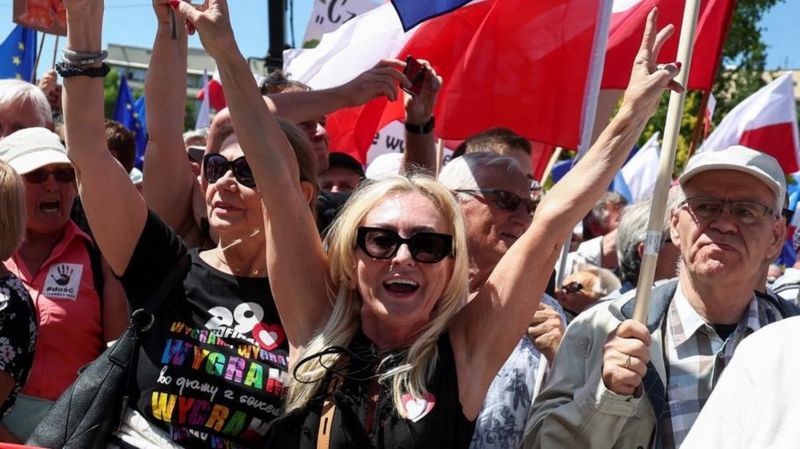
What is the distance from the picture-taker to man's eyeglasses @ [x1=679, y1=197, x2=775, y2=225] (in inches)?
115

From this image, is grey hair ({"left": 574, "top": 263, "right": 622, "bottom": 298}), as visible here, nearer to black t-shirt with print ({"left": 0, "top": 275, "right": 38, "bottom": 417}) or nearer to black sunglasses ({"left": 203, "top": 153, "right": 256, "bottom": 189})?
black sunglasses ({"left": 203, "top": 153, "right": 256, "bottom": 189})

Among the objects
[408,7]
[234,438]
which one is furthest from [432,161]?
[234,438]

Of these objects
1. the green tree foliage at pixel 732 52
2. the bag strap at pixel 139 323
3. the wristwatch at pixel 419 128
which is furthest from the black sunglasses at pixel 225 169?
the green tree foliage at pixel 732 52

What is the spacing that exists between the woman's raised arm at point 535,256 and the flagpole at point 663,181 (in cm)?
10

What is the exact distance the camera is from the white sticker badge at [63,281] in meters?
3.49

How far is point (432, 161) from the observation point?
161 inches

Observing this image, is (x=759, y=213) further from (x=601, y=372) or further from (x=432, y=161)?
Answer: (x=432, y=161)

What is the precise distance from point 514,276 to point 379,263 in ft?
1.11

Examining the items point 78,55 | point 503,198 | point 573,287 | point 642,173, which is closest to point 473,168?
point 503,198

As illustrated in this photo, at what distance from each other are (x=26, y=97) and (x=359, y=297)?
8.38 feet

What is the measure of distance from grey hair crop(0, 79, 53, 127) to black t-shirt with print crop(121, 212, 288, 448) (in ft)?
6.63

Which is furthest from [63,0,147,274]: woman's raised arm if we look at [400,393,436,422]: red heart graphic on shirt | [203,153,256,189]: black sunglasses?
[400,393,436,422]: red heart graphic on shirt

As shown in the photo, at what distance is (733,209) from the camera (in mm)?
2943

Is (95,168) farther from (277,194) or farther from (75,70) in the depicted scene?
(277,194)
